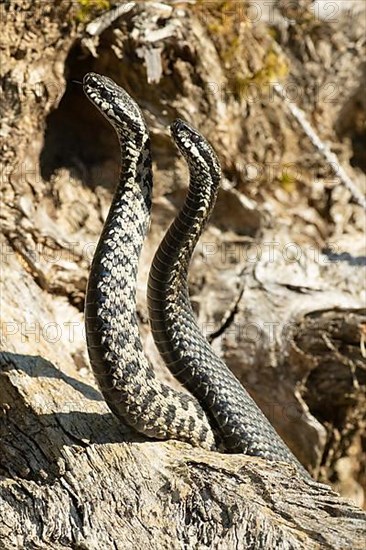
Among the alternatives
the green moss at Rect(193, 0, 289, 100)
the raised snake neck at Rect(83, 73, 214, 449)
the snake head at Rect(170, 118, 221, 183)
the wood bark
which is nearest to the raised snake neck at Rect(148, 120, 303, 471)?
the snake head at Rect(170, 118, 221, 183)

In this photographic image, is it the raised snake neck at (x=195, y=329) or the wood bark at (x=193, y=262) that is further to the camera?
the raised snake neck at (x=195, y=329)

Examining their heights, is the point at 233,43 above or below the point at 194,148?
above

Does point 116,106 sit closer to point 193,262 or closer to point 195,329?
point 195,329

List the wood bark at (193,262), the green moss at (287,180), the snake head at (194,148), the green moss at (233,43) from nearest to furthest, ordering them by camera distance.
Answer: the wood bark at (193,262), the snake head at (194,148), the green moss at (233,43), the green moss at (287,180)

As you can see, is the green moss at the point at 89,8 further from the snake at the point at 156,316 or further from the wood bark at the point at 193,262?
the snake at the point at 156,316

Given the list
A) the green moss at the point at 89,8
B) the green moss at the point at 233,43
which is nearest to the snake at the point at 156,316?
the green moss at the point at 89,8

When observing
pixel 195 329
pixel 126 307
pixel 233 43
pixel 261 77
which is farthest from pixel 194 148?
pixel 261 77

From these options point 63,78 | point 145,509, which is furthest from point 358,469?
point 63,78

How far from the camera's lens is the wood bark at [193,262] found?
4.63 m

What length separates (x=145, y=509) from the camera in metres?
4.52

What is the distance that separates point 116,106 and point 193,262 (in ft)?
8.16

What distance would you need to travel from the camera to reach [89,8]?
21.2 ft

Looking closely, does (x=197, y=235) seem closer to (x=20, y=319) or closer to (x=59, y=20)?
(x=20, y=319)

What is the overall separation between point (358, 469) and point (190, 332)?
321 cm
